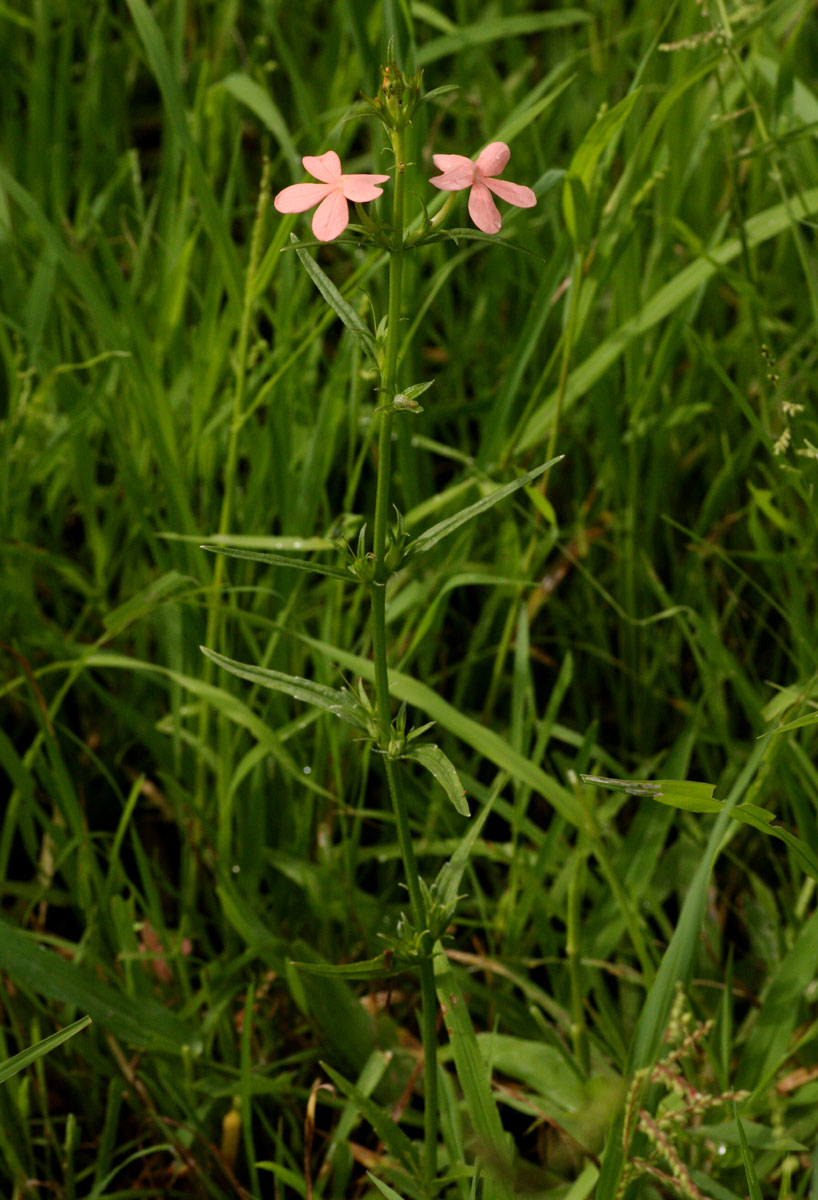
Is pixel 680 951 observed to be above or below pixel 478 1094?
above

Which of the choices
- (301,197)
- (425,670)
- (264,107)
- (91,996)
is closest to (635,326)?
(425,670)

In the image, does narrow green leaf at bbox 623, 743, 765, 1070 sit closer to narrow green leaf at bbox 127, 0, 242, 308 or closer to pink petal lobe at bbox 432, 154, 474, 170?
pink petal lobe at bbox 432, 154, 474, 170

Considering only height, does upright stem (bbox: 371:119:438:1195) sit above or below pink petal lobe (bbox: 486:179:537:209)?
below

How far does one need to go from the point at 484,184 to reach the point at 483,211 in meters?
0.04

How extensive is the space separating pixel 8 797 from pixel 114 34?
1.91 metres

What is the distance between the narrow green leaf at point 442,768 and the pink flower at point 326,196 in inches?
18.2

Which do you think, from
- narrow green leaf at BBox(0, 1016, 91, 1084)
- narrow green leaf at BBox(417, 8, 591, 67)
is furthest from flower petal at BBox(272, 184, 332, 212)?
narrow green leaf at BBox(417, 8, 591, 67)

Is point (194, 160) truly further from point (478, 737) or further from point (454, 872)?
point (454, 872)

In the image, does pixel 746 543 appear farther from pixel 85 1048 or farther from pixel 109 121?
pixel 109 121

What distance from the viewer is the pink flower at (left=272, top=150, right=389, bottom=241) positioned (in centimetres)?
87

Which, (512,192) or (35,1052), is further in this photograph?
(35,1052)

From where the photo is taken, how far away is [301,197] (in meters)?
0.90

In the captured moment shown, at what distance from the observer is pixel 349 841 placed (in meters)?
1.54

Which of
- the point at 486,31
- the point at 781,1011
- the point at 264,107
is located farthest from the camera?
the point at 486,31
